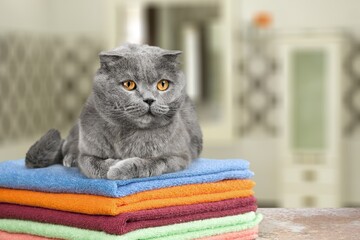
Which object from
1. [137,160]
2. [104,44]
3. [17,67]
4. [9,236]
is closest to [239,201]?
[137,160]

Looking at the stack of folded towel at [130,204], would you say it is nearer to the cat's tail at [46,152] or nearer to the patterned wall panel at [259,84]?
the cat's tail at [46,152]

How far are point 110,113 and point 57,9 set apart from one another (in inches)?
168

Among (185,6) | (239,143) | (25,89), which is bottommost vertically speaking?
(239,143)

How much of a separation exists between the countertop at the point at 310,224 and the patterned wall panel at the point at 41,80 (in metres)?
3.34

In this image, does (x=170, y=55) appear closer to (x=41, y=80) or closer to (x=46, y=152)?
(x=46, y=152)

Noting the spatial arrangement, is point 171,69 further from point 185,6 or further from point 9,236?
point 185,6

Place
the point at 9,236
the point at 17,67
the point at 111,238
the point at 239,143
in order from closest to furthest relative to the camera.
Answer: the point at 111,238 < the point at 9,236 < the point at 17,67 < the point at 239,143

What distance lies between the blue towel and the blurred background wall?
130 inches

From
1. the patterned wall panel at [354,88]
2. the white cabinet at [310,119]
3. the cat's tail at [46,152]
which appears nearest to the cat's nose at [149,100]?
the cat's tail at [46,152]

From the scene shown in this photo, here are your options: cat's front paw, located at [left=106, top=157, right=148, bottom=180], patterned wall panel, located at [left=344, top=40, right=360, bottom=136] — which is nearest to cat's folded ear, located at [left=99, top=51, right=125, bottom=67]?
cat's front paw, located at [left=106, top=157, right=148, bottom=180]

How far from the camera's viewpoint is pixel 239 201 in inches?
39.3

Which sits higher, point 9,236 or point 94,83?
point 94,83

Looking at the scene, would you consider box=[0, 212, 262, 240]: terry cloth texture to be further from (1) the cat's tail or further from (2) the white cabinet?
(2) the white cabinet

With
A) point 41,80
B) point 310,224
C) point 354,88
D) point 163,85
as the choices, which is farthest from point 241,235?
point 41,80
